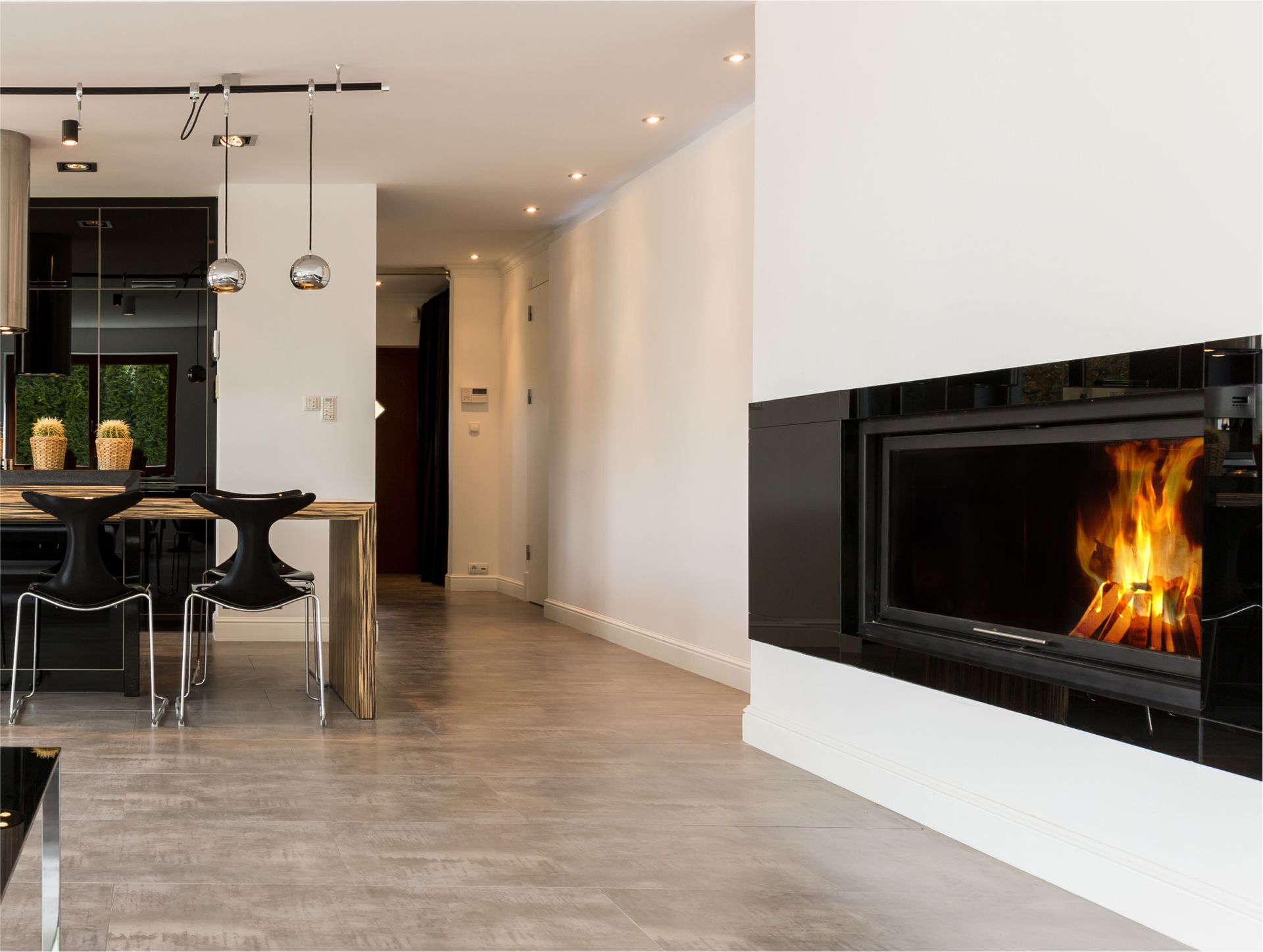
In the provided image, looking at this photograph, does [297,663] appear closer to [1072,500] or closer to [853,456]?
[853,456]

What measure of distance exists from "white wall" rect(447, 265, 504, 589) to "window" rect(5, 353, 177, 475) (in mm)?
3143

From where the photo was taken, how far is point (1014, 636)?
9.04ft

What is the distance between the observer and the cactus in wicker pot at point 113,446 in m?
5.28

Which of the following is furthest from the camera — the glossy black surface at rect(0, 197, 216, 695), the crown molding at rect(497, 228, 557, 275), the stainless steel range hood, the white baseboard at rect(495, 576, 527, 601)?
the white baseboard at rect(495, 576, 527, 601)

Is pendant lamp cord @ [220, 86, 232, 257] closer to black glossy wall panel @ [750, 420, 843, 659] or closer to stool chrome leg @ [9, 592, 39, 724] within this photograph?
stool chrome leg @ [9, 592, 39, 724]

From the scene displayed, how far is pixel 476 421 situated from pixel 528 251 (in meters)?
1.77

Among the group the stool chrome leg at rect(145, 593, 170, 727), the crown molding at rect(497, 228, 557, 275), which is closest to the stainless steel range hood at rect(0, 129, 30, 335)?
the stool chrome leg at rect(145, 593, 170, 727)

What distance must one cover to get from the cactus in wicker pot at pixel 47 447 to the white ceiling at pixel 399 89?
4.92 feet

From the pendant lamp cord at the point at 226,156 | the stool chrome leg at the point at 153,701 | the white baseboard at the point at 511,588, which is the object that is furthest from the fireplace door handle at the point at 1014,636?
the white baseboard at the point at 511,588

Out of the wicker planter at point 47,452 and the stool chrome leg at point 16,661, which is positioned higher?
the wicker planter at point 47,452

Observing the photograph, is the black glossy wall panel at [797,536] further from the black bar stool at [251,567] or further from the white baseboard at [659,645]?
the black bar stool at [251,567]

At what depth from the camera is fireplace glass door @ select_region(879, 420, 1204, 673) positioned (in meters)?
2.31

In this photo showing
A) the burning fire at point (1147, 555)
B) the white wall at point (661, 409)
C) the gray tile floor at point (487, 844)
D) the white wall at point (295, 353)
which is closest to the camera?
the burning fire at point (1147, 555)

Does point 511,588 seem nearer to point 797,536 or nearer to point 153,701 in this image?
point 153,701
